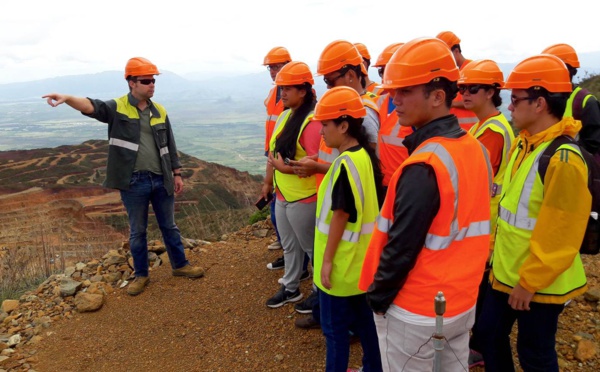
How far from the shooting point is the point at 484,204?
5.88 feet

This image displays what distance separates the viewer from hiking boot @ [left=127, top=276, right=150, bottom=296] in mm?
4680

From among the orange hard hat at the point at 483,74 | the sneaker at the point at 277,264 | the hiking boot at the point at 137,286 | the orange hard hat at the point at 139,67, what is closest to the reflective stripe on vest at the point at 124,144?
the orange hard hat at the point at 139,67

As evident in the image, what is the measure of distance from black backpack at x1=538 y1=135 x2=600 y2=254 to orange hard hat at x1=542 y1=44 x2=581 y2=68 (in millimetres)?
1907

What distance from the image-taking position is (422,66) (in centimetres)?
171

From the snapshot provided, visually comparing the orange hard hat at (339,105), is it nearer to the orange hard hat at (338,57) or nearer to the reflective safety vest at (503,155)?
the orange hard hat at (338,57)

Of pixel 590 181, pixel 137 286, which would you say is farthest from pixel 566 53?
pixel 137 286

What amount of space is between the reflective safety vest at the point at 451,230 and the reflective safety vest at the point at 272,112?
9.68 feet

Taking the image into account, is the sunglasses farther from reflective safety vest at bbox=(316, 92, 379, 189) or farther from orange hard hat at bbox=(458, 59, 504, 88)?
orange hard hat at bbox=(458, 59, 504, 88)

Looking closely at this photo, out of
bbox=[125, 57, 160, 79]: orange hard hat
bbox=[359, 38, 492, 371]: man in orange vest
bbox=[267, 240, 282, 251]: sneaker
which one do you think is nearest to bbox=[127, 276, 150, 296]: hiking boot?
bbox=[267, 240, 282, 251]: sneaker

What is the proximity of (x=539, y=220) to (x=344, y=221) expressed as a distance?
0.98 metres

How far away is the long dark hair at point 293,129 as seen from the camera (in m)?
3.51

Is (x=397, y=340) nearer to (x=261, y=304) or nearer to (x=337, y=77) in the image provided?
(x=337, y=77)

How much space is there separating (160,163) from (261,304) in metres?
1.82

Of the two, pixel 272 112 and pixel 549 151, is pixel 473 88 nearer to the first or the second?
pixel 549 151
